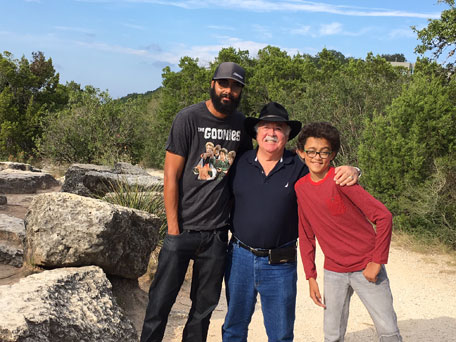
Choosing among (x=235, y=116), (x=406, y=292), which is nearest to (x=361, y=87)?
(x=406, y=292)

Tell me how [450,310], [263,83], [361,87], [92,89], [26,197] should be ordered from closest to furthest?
[450,310], [26,197], [361,87], [92,89], [263,83]

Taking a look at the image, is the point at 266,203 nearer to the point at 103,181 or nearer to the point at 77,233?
the point at 77,233

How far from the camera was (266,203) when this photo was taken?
10.3 ft

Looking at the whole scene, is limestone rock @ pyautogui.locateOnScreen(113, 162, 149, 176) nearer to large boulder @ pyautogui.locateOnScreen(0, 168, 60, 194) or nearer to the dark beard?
large boulder @ pyautogui.locateOnScreen(0, 168, 60, 194)

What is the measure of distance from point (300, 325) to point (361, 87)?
10208mm

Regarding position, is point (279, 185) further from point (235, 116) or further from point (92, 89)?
point (92, 89)

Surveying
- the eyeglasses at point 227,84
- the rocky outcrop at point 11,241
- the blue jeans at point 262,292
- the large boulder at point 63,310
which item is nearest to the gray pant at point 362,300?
the blue jeans at point 262,292

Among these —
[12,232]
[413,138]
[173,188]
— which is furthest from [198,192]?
[413,138]

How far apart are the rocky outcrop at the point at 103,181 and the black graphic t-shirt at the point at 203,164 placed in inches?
170

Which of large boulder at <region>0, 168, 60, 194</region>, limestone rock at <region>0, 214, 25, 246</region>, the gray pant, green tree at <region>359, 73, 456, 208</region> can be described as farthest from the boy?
large boulder at <region>0, 168, 60, 194</region>

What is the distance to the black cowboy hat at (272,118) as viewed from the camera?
10.6ft

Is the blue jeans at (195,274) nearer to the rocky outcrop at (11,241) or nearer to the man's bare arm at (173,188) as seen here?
the man's bare arm at (173,188)

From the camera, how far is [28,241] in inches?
185

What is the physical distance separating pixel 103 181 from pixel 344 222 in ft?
23.6
